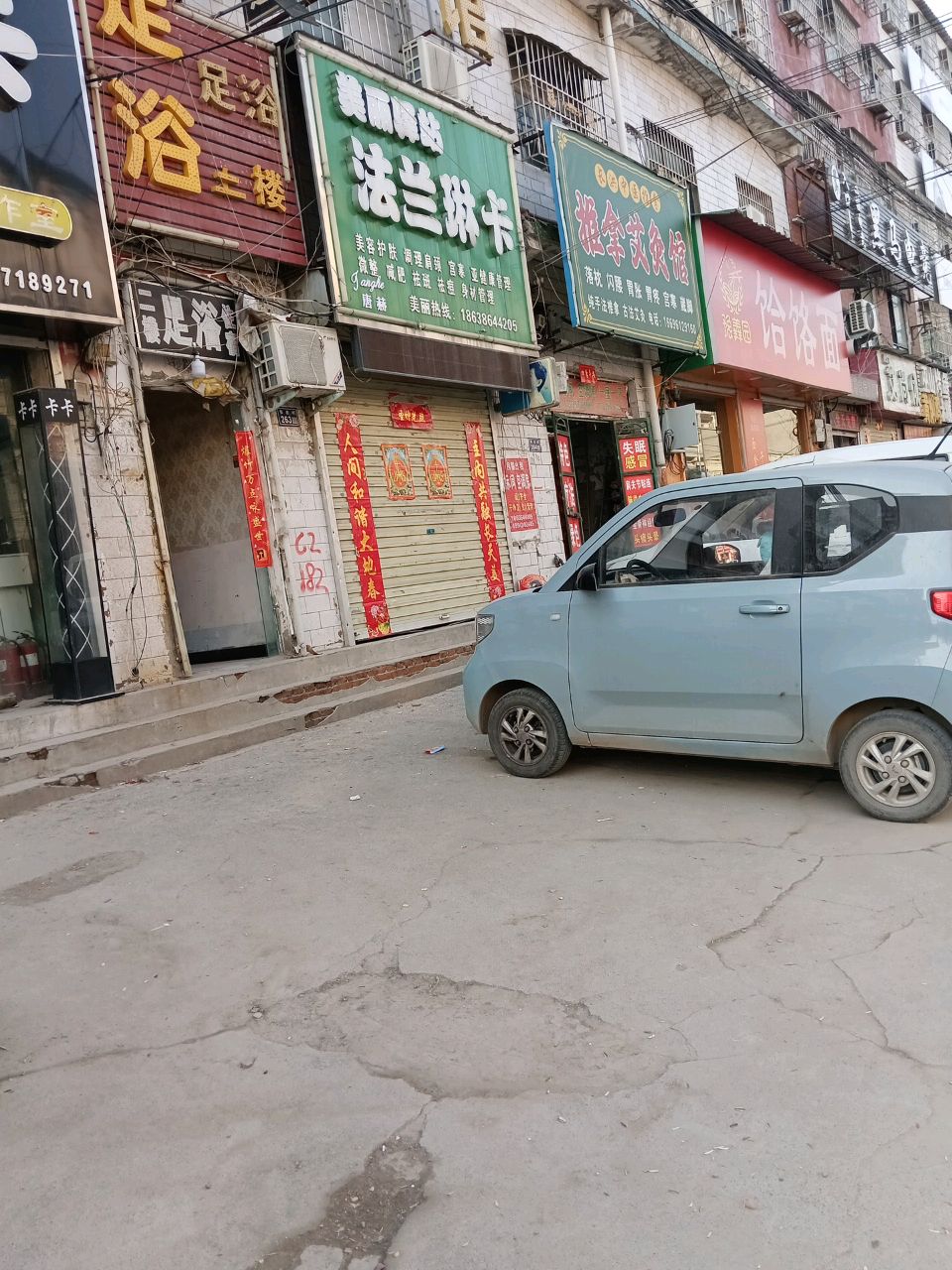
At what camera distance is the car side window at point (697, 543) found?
5055 millimetres

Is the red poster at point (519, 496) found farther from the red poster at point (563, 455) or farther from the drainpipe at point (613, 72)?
the drainpipe at point (613, 72)

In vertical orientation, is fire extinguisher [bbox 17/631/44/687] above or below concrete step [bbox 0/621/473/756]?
above

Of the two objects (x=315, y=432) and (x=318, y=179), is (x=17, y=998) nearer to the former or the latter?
(x=315, y=432)

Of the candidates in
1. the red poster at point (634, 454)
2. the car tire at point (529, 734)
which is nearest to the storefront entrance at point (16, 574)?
the car tire at point (529, 734)

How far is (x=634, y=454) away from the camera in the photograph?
1582 cm

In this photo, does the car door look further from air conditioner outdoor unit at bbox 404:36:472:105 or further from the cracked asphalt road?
air conditioner outdoor unit at bbox 404:36:472:105

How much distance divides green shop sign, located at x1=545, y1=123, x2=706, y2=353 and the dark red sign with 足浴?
14.4ft

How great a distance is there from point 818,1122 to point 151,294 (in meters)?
8.27

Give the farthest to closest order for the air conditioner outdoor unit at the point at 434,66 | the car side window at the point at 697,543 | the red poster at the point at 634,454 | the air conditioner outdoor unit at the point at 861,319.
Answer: the air conditioner outdoor unit at the point at 861,319 < the red poster at the point at 634,454 < the air conditioner outdoor unit at the point at 434,66 < the car side window at the point at 697,543

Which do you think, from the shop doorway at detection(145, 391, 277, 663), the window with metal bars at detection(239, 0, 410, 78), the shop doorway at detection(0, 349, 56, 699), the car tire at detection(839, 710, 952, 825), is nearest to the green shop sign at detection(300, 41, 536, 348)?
the window with metal bars at detection(239, 0, 410, 78)

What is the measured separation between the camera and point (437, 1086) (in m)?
2.75

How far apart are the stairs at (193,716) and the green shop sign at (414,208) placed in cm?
372

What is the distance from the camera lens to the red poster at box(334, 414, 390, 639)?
10.4m

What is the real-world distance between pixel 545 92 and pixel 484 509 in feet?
22.7
